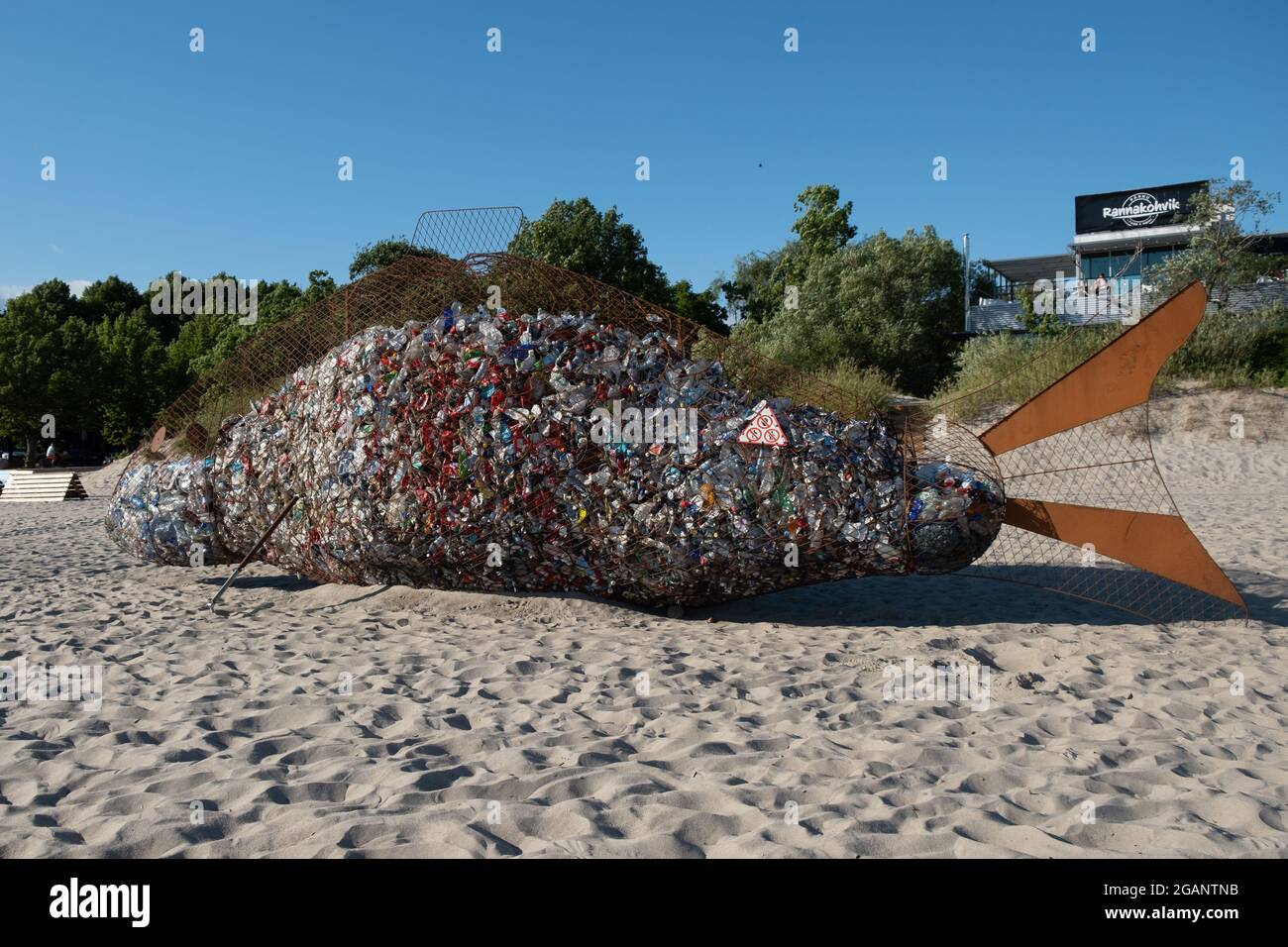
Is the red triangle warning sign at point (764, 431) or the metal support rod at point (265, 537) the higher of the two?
the red triangle warning sign at point (764, 431)

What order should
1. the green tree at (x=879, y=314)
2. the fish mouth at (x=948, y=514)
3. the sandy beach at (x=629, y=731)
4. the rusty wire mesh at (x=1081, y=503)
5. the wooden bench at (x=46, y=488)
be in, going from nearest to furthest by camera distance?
the sandy beach at (x=629, y=731)
the fish mouth at (x=948, y=514)
the rusty wire mesh at (x=1081, y=503)
the wooden bench at (x=46, y=488)
the green tree at (x=879, y=314)

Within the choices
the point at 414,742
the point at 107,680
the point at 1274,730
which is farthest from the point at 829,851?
the point at 107,680

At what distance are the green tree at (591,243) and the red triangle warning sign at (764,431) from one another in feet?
92.6

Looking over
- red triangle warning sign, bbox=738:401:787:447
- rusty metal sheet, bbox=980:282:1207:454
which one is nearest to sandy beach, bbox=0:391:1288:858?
red triangle warning sign, bbox=738:401:787:447

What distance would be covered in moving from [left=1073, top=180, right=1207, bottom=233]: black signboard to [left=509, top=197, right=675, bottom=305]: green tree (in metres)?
22.3

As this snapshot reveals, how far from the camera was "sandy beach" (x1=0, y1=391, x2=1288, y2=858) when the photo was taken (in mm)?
3453

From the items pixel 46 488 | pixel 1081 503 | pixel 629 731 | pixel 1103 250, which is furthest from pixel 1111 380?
pixel 1103 250

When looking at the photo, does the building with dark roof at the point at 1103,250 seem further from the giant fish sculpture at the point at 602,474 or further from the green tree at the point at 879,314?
the giant fish sculpture at the point at 602,474

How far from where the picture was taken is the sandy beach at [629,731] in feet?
11.3

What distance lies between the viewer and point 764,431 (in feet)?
A: 20.9

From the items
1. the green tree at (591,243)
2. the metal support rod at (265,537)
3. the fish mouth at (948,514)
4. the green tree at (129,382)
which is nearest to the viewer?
the fish mouth at (948,514)

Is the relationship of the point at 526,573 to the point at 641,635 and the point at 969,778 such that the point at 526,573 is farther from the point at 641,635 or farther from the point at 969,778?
the point at 969,778

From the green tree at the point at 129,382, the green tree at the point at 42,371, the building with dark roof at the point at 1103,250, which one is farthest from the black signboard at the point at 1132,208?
the green tree at the point at 42,371
